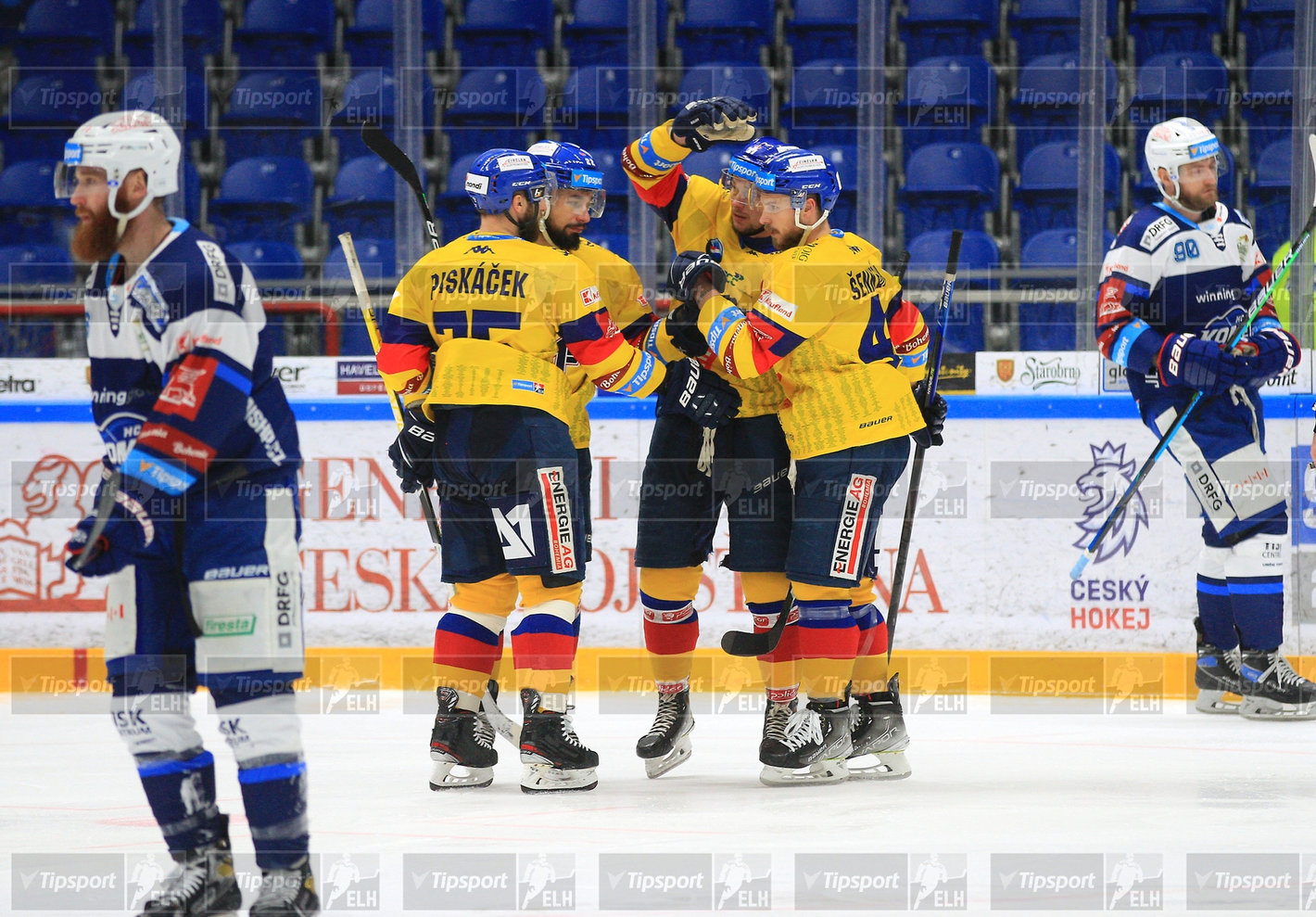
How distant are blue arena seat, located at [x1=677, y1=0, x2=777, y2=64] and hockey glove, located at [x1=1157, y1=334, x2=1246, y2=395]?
4.44 m

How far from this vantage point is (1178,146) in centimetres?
521

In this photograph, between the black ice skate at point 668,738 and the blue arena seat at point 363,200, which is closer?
the black ice skate at point 668,738

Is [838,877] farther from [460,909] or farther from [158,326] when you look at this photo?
[158,326]

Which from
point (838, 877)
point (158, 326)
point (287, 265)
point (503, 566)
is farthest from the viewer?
point (287, 265)

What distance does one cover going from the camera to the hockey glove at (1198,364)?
5.00m

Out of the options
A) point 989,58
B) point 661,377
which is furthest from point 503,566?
point 989,58

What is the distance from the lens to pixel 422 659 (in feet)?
20.0

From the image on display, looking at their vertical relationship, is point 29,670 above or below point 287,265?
below

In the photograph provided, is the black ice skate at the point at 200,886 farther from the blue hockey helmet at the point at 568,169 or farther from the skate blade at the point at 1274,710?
the skate blade at the point at 1274,710

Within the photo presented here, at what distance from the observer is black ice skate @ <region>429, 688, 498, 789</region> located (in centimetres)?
401

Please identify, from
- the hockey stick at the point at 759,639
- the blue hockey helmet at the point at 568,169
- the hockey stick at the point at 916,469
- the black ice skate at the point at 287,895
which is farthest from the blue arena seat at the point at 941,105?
the black ice skate at the point at 287,895

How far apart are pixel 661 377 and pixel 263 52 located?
19.4 feet

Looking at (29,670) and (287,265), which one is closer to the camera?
(29,670)

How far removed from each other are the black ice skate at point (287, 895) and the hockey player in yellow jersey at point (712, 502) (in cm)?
165
